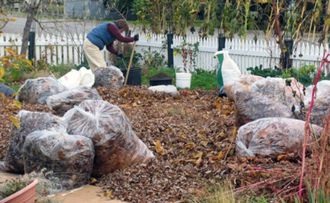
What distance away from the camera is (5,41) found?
57.7 ft

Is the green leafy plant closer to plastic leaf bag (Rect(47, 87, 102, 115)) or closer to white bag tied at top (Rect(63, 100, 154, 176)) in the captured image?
plastic leaf bag (Rect(47, 87, 102, 115))

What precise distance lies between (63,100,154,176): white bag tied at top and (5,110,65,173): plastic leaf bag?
0.17 m

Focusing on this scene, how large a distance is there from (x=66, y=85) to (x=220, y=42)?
5.92m

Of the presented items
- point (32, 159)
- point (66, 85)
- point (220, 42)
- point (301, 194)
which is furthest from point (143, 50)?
point (301, 194)

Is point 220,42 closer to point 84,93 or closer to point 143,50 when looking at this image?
point 143,50

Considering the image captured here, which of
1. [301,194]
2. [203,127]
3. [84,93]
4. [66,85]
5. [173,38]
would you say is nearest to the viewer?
[301,194]

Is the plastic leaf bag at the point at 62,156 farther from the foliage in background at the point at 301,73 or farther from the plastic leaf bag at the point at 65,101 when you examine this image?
the foliage in background at the point at 301,73

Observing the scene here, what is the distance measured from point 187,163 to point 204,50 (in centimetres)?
1072

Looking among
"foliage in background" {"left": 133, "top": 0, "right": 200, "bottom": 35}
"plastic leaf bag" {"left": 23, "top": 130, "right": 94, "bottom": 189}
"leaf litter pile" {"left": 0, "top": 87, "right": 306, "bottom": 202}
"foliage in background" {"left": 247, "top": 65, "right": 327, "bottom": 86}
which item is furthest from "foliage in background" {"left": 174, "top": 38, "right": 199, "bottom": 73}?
"plastic leaf bag" {"left": 23, "top": 130, "right": 94, "bottom": 189}

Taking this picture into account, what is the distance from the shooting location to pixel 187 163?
6.88 metres

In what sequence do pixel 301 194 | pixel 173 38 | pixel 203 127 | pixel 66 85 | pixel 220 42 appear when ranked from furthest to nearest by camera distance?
1. pixel 173 38
2. pixel 220 42
3. pixel 66 85
4. pixel 203 127
5. pixel 301 194

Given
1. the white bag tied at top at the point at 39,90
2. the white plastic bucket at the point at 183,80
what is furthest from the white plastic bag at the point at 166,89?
the white bag tied at top at the point at 39,90

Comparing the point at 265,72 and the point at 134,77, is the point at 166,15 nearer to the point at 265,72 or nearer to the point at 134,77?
the point at 134,77

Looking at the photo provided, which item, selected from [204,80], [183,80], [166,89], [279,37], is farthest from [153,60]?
[166,89]
